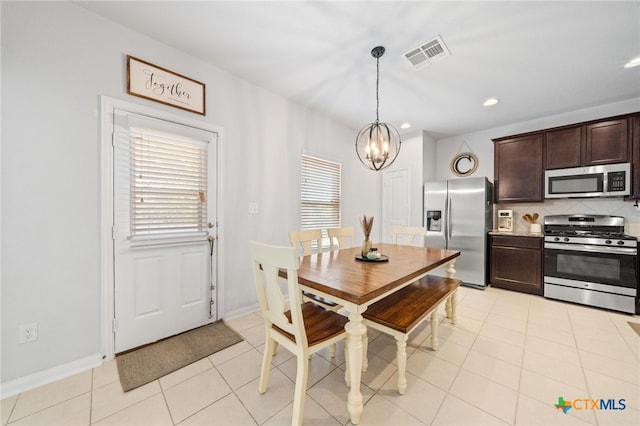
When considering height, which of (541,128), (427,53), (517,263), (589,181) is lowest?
(517,263)

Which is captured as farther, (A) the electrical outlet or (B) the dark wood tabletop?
(A) the electrical outlet

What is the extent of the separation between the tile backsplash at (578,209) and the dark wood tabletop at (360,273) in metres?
2.67

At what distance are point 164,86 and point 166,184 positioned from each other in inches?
35.8

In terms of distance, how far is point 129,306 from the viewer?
2.01 m

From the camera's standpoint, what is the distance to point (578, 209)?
3455mm

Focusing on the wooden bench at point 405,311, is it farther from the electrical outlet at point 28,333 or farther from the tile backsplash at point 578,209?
the tile backsplash at point 578,209

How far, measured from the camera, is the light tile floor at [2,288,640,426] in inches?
54.3

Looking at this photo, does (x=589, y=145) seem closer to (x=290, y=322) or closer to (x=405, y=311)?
(x=405, y=311)

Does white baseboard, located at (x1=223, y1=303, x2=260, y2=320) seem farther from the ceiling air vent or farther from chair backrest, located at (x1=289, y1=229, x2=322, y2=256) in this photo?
the ceiling air vent

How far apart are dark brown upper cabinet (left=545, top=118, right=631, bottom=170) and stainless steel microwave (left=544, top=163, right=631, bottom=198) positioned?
82 mm

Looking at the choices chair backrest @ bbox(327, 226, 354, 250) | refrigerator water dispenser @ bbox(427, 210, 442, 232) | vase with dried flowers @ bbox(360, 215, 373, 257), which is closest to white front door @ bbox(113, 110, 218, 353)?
chair backrest @ bbox(327, 226, 354, 250)

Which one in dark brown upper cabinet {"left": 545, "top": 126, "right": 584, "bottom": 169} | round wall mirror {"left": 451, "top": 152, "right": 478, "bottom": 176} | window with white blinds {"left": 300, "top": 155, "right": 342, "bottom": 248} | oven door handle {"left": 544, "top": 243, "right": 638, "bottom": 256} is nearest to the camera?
oven door handle {"left": 544, "top": 243, "right": 638, "bottom": 256}

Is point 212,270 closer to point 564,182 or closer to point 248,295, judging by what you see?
point 248,295

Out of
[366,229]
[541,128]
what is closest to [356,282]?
[366,229]
